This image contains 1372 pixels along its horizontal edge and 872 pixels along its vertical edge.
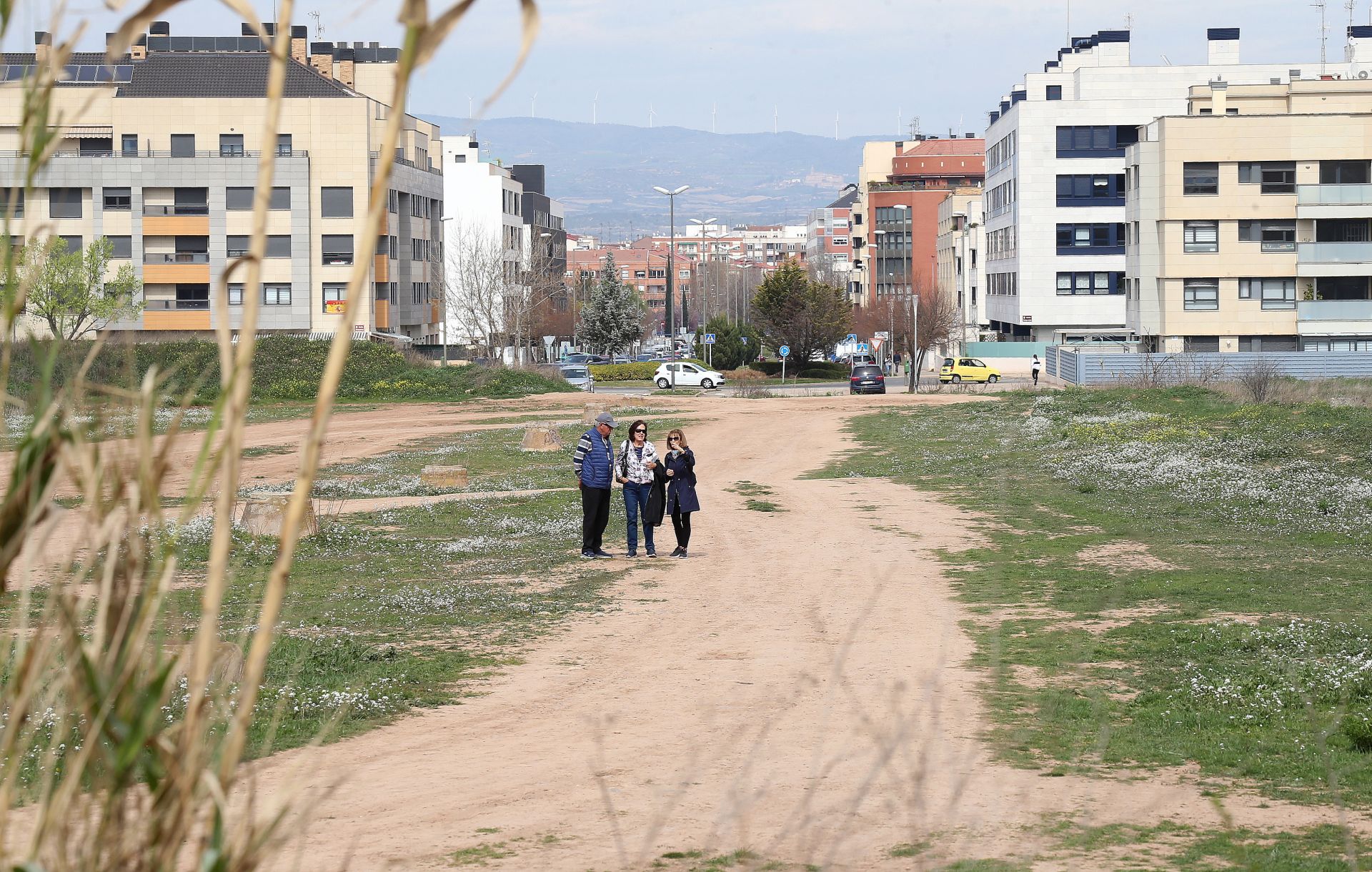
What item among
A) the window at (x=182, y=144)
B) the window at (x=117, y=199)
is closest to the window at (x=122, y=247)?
the window at (x=117, y=199)

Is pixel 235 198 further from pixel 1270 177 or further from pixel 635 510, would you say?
pixel 635 510

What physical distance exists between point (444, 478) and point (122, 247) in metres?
52.0

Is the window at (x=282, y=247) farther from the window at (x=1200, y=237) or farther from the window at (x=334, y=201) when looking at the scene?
the window at (x=1200, y=237)

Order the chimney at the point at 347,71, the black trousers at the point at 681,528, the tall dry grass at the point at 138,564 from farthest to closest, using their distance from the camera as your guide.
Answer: the chimney at the point at 347,71
the black trousers at the point at 681,528
the tall dry grass at the point at 138,564

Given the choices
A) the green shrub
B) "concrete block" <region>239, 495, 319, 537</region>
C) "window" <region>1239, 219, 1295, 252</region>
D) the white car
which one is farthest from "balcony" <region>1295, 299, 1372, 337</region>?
the green shrub

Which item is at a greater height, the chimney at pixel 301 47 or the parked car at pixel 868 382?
the chimney at pixel 301 47

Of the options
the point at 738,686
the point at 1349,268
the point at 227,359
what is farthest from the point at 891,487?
the point at 1349,268

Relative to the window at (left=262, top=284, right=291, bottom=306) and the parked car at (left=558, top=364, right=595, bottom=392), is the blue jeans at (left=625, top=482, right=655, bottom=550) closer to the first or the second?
the parked car at (left=558, top=364, right=595, bottom=392)

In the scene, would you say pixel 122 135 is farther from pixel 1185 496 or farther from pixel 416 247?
pixel 1185 496

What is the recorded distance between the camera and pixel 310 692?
11.3 m

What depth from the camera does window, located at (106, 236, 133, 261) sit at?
76.0 metres

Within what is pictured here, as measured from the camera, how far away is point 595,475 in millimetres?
19859

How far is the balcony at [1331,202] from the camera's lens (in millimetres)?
68688

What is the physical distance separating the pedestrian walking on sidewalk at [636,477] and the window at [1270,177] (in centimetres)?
5764
